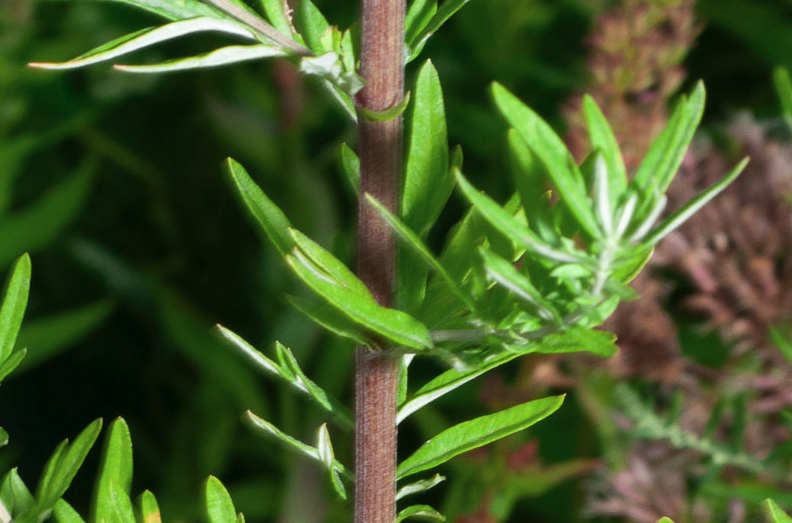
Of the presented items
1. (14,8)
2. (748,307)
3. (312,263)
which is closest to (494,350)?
(312,263)

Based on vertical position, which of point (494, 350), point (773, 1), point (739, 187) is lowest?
point (494, 350)

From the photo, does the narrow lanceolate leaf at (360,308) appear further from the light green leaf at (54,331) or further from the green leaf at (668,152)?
the light green leaf at (54,331)

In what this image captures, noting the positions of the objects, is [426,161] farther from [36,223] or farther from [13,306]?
[36,223]

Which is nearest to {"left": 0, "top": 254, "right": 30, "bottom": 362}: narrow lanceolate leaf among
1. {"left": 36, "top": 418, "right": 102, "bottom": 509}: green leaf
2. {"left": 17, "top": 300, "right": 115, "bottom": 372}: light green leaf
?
{"left": 36, "top": 418, "right": 102, "bottom": 509}: green leaf

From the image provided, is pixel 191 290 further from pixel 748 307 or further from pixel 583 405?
pixel 748 307

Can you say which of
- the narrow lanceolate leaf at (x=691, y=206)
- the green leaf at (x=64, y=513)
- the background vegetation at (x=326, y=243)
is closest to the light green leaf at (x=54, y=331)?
the background vegetation at (x=326, y=243)

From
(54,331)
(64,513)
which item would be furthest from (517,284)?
(54,331)
